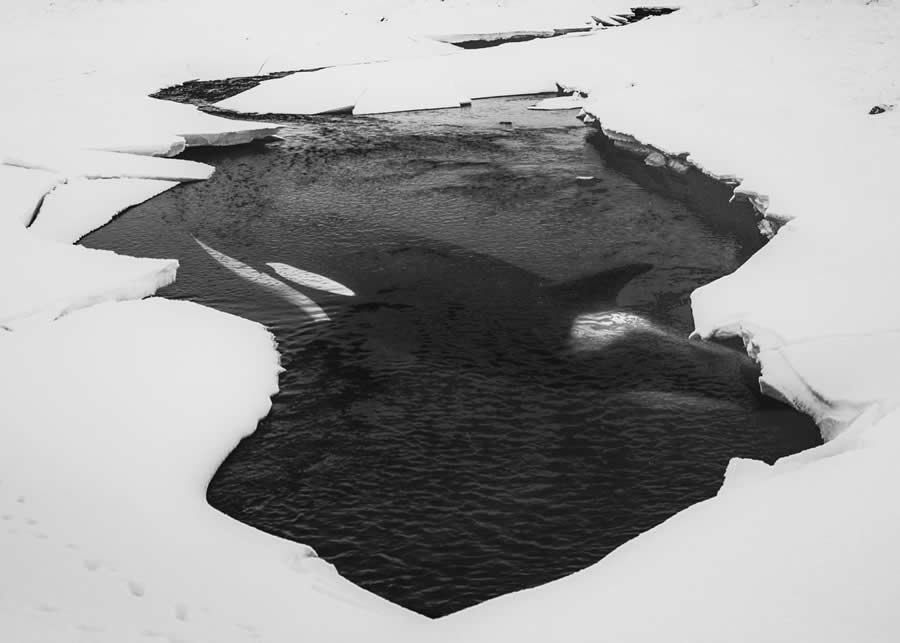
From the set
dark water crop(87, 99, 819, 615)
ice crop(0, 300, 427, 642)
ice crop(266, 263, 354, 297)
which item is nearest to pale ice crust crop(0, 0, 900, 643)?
ice crop(0, 300, 427, 642)

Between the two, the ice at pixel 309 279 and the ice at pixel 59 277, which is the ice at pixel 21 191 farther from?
the ice at pixel 309 279

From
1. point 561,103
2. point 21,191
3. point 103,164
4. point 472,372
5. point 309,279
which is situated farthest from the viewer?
point 561,103

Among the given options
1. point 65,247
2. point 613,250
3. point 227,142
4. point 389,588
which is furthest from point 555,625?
point 227,142

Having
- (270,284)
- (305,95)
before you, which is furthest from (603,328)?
(305,95)

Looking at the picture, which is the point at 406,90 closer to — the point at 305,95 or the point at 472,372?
the point at 305,95

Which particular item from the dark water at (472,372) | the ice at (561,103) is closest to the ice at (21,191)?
the dark water at (472,372)

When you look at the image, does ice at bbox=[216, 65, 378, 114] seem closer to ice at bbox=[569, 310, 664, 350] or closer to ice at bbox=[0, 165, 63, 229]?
ice at bbox=[0, 165, 63, 229]
